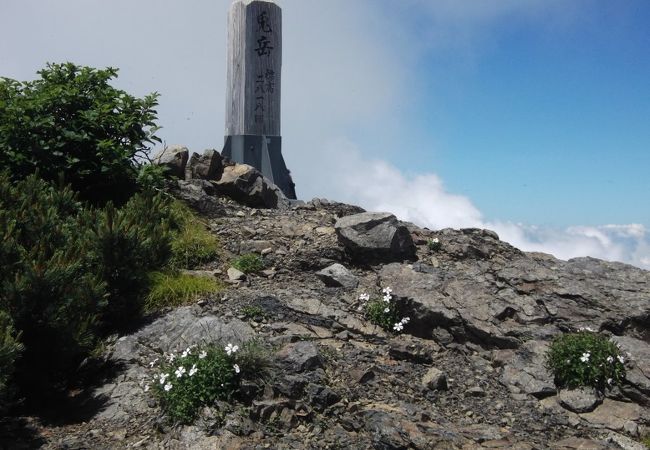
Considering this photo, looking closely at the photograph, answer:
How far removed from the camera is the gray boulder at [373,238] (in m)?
9.09

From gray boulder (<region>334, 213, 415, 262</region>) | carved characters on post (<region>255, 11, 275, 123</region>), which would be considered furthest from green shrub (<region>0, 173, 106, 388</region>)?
carved characters on post (<region>255, 11, 275, 123</region>)

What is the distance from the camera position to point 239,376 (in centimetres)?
573

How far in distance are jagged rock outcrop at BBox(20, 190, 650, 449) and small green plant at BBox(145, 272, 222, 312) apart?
29cm

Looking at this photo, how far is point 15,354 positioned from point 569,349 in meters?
5.39

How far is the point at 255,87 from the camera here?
42.1 feet

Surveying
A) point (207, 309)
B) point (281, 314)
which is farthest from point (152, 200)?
point (281, 314)

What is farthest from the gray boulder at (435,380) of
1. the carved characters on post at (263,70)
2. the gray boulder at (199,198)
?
the carved characters on post at (263,70)

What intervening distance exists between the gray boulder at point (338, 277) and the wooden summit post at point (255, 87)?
4.81 m

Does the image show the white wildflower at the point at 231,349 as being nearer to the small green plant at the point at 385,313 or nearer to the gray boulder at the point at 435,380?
the gray boulder at the point at 435,380

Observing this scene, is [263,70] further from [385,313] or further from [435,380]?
[435,380]

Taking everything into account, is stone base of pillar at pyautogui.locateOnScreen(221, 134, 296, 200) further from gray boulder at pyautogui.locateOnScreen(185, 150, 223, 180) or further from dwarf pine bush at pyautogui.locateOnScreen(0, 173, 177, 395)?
dwarf pine bush at pyautogui.locateOnScreen(0, 173, 177, 395)

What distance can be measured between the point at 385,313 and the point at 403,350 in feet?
2.56

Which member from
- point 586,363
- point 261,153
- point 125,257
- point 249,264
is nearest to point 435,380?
point 586,363

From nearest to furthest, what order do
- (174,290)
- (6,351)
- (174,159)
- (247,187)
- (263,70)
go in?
(6,351)
(174,290)
(174,159)
(247,187)
(263,70)
